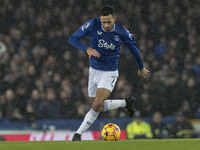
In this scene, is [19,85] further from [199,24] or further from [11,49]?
[199,24]

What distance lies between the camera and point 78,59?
36.8 ft

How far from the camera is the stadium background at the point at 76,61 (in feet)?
32.1

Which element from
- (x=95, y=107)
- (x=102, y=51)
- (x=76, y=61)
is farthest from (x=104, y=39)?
(x=76, y=61)

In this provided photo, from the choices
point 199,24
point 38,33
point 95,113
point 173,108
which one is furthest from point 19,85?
point 199,24

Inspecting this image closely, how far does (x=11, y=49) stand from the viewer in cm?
1150

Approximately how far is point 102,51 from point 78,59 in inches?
180

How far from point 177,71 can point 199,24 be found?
223cm

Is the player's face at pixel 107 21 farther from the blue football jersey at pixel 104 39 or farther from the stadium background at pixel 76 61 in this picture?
the stadium background at pixel 76 61

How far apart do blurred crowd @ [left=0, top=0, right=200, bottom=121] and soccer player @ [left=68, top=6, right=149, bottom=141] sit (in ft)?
9.55

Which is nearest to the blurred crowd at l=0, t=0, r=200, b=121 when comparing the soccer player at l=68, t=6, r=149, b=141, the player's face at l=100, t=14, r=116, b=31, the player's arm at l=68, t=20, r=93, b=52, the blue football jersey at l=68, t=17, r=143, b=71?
the soccer player at l=68, t=6, r=149, b=141

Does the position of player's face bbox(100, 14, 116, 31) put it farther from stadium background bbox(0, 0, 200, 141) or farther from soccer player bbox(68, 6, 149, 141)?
stadium background bbox(0, 0, 200, 141)

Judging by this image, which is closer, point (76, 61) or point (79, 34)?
point (79, 34)

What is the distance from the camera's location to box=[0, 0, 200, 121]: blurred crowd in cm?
984

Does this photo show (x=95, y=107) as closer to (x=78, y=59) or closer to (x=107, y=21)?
(x=107, y=21)
